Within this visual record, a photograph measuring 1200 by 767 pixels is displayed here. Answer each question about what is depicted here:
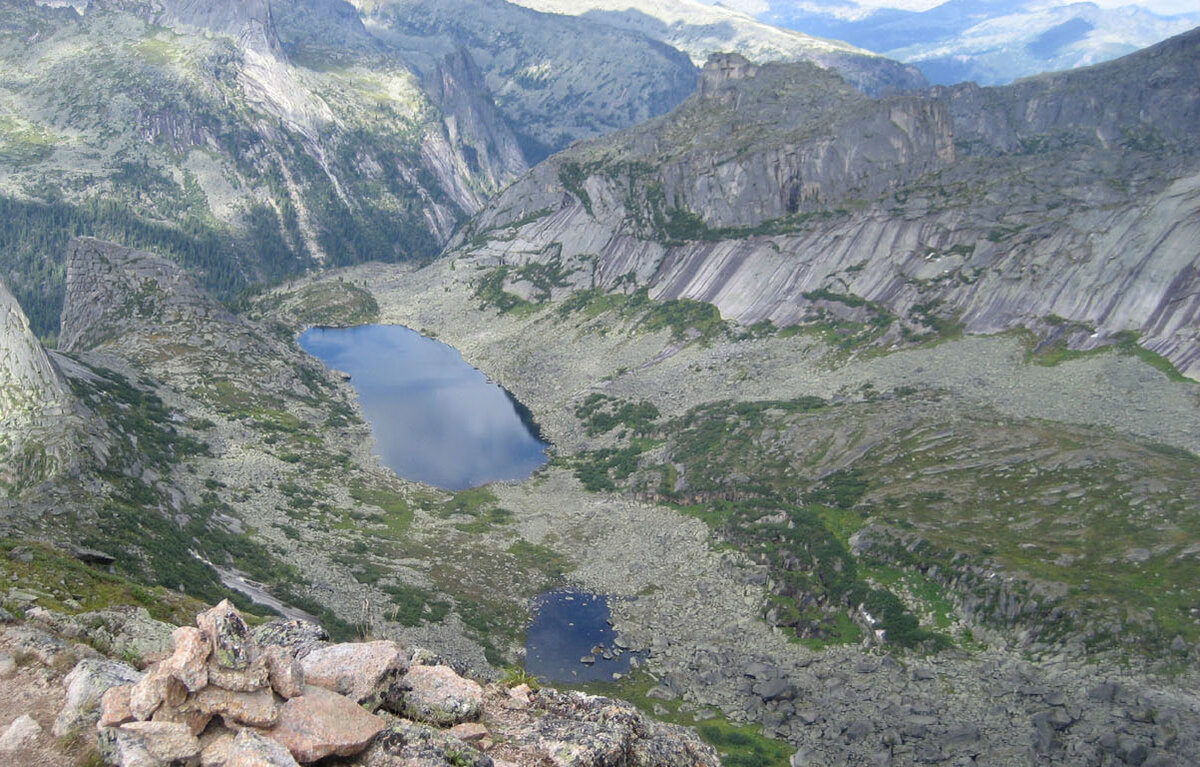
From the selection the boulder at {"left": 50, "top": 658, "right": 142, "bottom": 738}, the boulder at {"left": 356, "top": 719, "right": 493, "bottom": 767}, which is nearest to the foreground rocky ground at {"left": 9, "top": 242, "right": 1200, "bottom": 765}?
the boulder at {"left": 50, "top": 658, "right": 142, "bottom": 738}

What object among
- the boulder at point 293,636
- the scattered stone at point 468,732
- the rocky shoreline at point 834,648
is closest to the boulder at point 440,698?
the scattered stone at point 468,732

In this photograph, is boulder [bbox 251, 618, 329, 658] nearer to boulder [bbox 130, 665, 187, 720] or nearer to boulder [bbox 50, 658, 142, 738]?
boulder [bbox 50, 658, 142, 738]

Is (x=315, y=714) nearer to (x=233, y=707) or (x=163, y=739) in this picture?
(x=233, y=707)

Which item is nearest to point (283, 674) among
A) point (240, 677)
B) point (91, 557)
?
point (240, 677)

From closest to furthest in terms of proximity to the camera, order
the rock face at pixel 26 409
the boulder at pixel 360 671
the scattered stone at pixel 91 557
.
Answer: the boulder at pixel 360 671 < the scattered stone at pixel 91 557 < the rock face at pixel 26 409

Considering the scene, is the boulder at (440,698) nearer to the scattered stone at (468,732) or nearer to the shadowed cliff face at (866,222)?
the scattered stone at (468,732)

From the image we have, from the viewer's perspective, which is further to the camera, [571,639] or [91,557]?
[571,639]
